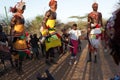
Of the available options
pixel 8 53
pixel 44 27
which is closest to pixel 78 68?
pixel 44 27

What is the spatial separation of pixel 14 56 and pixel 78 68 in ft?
7.77

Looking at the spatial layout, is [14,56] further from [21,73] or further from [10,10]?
[10,10]

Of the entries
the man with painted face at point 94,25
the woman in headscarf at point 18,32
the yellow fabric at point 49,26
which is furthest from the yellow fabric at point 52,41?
the man with painted face at point 94,25

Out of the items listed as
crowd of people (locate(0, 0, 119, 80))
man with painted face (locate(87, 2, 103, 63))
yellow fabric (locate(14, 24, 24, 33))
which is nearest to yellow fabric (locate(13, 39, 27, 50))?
crowd of people (locate(0, 0, 119, 80))

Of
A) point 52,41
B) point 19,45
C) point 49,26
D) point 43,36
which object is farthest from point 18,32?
point 52,41

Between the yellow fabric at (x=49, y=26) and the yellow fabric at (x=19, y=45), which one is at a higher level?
the yellow fabric at (x=49, y=26)

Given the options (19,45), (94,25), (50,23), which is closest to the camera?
→ (19,45)

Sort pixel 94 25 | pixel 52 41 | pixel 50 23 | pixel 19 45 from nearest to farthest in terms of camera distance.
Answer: pixel 19 45 → pixel 50 23 → pixel 52 41 → pixel 94 25

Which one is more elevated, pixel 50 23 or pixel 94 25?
pixel 50 23

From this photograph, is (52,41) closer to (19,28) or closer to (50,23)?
(50,23)

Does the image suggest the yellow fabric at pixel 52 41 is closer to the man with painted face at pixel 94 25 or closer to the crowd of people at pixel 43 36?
the crowd of people at pixel 43 36

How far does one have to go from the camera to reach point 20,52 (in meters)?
11.4

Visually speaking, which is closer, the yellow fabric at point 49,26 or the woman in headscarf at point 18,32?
the woman in headscarf at point 18,32

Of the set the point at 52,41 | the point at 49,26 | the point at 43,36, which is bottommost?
the point at 52,41
